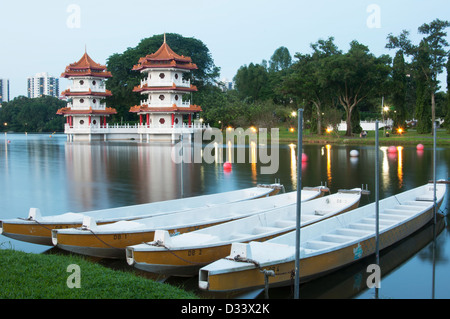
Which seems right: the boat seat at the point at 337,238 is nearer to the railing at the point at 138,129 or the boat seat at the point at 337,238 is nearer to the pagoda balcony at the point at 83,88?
the railing at the point at 138,129

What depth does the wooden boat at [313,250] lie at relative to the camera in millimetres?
7695

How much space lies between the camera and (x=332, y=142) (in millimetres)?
54875

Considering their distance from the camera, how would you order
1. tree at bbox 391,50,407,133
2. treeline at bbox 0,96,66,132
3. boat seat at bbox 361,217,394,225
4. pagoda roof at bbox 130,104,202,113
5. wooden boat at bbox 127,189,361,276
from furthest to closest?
treeline at bbox 0,96,66,132, pagoda roof at bbox 130,104,202,113, tree at bbox 391,50,407,133, boat seat at bbox 361,217,394,225, wooden boat at bbox 127,189,361,276

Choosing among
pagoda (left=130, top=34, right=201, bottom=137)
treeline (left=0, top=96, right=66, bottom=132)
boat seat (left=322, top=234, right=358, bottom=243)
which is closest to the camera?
boat seat (left=322, top=234, right=358, bottom=243)

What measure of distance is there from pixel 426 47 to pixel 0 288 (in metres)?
58.0

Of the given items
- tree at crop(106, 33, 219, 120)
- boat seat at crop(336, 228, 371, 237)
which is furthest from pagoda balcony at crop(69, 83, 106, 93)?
boat seat at crop(336, 228, 371, 237)

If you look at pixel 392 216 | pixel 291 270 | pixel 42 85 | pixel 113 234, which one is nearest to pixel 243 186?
pixel 392 216

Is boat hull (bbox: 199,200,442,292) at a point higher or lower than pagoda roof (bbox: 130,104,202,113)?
lower

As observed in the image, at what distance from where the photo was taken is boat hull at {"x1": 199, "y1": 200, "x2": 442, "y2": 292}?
758 centimetres

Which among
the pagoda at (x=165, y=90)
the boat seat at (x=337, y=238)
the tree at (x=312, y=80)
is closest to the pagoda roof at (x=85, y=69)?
the pagoda at (x=165, y=90)

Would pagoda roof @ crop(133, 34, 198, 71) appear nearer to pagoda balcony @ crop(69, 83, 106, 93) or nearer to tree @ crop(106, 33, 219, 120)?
pagoda balcony @ crop(69, 83, 106, 93)

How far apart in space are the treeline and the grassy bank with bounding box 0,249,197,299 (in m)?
115

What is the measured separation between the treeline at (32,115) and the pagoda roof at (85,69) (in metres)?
55.4

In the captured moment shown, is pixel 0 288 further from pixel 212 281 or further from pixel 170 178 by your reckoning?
pixel 170 178
